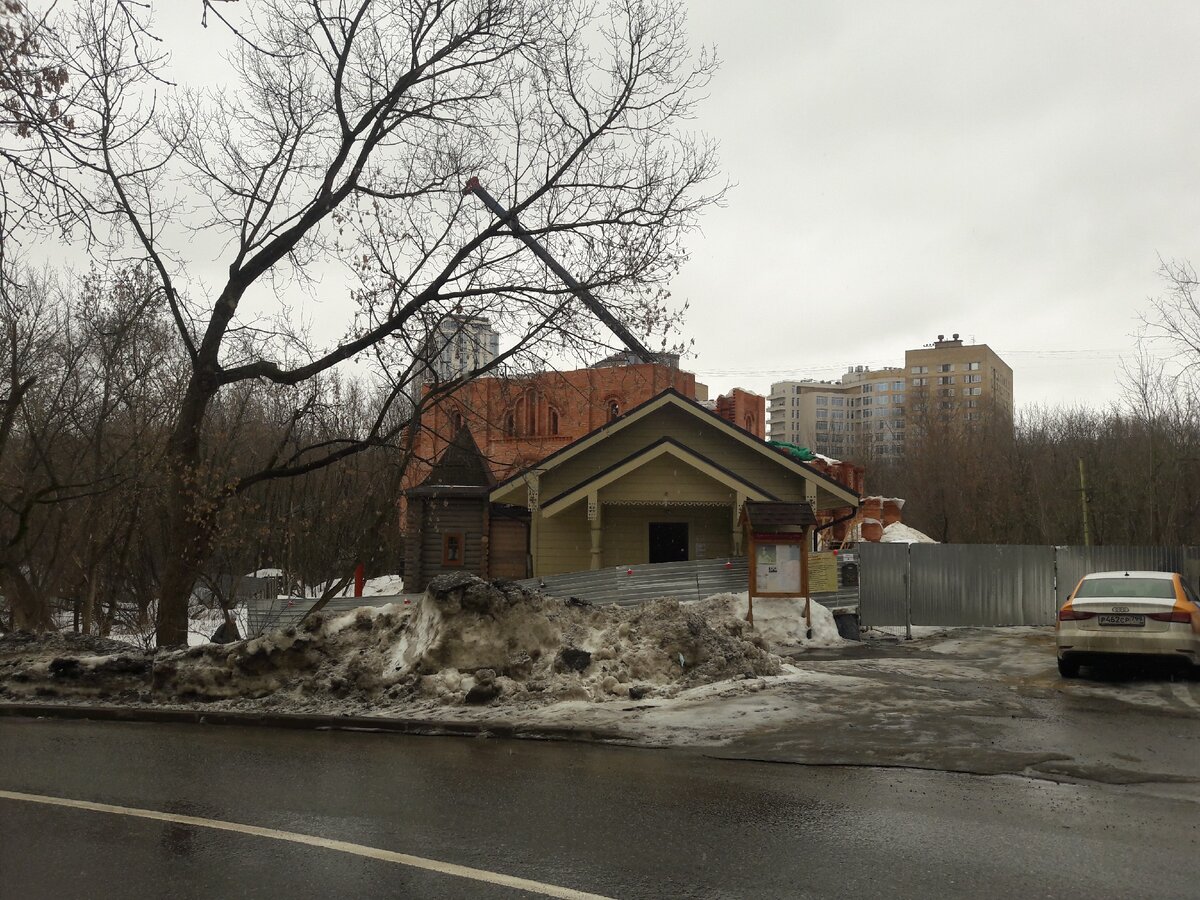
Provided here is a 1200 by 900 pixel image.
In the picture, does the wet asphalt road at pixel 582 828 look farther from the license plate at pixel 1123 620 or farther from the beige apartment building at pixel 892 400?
the beige apartment building at pixel 892 400

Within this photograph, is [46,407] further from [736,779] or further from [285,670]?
[736,779]

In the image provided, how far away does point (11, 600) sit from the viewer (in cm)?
2222

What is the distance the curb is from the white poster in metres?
7.99

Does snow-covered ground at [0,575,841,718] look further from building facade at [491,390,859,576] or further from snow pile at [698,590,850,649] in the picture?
building facade at [491,390,859,576]

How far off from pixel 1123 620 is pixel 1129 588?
0.92 m

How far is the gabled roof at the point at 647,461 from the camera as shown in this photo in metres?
22.2

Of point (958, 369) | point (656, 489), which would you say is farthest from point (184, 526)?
point (958, 369)

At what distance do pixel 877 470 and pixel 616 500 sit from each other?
172 feet

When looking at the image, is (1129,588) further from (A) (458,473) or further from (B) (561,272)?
(A) (458,473)

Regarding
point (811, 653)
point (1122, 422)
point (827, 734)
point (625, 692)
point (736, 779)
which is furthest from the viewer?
point (1122, 422)

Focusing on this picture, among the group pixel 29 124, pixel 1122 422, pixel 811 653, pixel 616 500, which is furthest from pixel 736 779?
pixel 1122 422

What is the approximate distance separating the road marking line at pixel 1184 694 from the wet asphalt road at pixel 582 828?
4.69 metres

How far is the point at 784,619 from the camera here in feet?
59.2

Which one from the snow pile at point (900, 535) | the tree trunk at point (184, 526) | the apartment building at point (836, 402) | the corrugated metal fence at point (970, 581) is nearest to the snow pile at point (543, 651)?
the tree trunk at point (184, 526)
